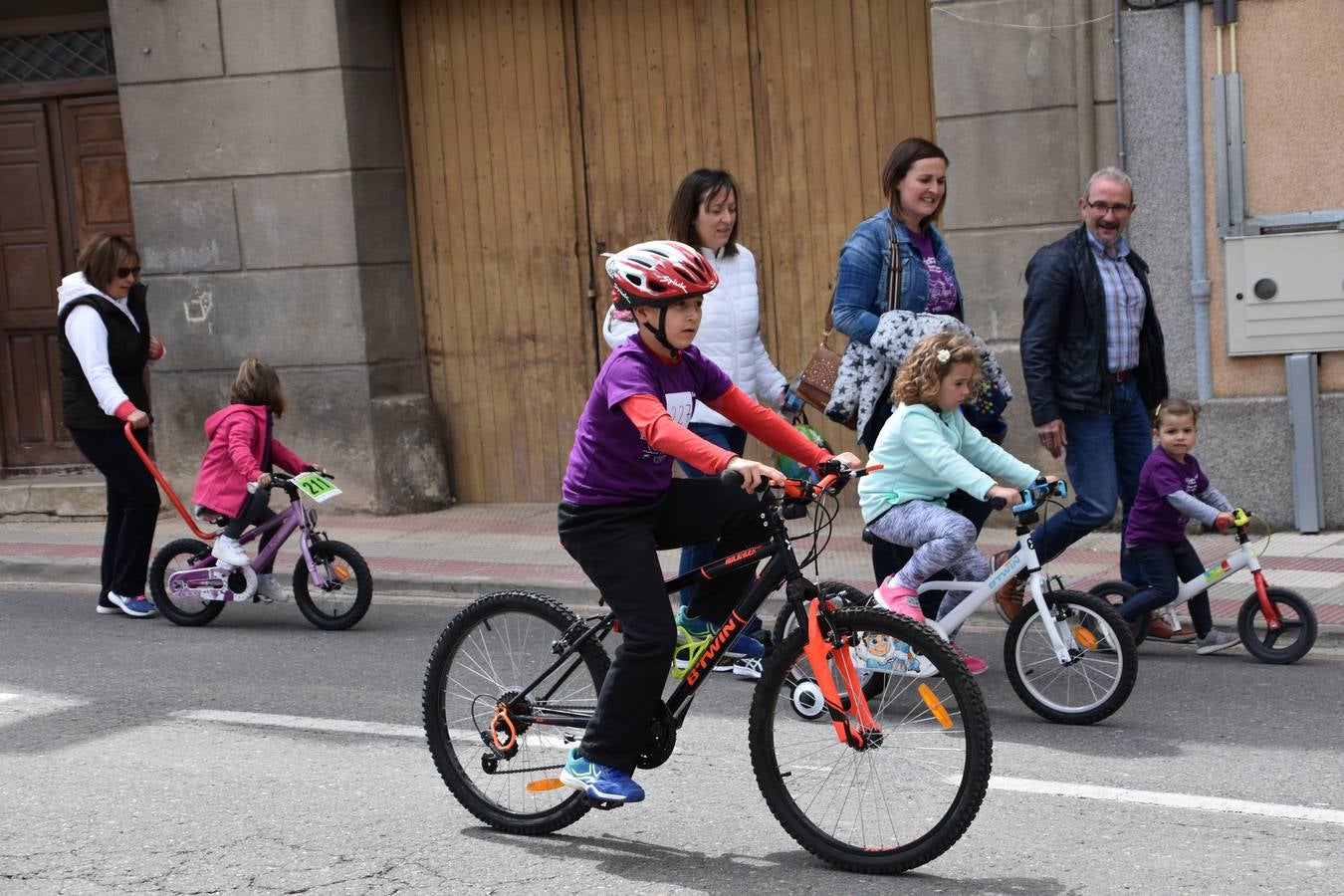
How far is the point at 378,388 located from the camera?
11852mm

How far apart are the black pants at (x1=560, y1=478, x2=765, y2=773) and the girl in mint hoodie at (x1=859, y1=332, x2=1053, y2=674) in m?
1.48

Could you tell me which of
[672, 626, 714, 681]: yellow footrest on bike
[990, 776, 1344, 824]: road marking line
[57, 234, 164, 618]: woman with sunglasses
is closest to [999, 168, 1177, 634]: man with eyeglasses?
[990, 776, 1344, 824]: road marking line

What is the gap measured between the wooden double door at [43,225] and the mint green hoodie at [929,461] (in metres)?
7.88

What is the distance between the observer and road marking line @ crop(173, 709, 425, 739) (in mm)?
6426

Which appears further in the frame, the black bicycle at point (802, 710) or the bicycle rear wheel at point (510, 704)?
the bicycle rear wheel at point (510, 704)

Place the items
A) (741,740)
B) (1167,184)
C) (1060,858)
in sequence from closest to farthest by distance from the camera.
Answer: (1060,858), (741,740), (1167,184)

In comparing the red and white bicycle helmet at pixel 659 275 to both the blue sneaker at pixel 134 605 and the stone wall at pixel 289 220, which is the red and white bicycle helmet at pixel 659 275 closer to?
the blue sneaker at pixel 134 605

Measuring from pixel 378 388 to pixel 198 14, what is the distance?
2731 millimetres

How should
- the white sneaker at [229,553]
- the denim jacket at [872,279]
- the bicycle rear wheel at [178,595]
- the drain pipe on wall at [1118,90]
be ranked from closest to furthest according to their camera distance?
the denim jacket at [872,279] → the white sneaker at [229,553] → the bicycle rear wheel at [178,595] → the drain pipe on wall at [1118,90]

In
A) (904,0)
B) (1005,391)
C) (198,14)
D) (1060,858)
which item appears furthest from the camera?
(198,14)

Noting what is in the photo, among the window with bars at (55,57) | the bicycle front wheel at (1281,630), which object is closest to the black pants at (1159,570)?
the bicycle front wheel at (1281,630)

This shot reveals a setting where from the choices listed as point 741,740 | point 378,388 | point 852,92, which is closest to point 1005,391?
point 741,740

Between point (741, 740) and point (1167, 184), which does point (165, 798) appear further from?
point (1167, 184)

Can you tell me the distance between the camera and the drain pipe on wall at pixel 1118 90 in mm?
9969
